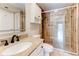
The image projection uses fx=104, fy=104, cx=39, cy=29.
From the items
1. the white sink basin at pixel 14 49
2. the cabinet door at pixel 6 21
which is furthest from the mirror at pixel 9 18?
the white sink basin at pixel 14 49

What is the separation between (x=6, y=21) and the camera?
5.54ft

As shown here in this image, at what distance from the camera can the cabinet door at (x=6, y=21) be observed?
159 centimetres

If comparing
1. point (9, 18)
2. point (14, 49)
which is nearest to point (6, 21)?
point (9, 18)

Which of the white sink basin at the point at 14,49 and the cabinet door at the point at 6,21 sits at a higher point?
the cabinet door at the point at 6,21

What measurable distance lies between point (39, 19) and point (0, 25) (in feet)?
5.08

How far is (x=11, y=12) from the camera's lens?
180cm

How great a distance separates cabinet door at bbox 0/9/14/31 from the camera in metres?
1.59

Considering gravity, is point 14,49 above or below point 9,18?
below

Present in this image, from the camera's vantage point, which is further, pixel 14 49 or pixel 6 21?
pixel 6 21

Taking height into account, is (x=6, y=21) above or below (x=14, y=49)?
above

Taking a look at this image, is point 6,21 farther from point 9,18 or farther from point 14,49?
point 14,49

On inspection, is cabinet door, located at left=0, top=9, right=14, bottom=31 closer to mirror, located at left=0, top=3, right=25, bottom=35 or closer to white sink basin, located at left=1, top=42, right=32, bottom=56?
mirror, located at left=0, top=3, right=25, bottom=35

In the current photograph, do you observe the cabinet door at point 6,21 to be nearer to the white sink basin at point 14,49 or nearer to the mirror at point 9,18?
the mirror at point 9,18

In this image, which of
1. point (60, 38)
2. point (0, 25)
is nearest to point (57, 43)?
point (60, 38)
